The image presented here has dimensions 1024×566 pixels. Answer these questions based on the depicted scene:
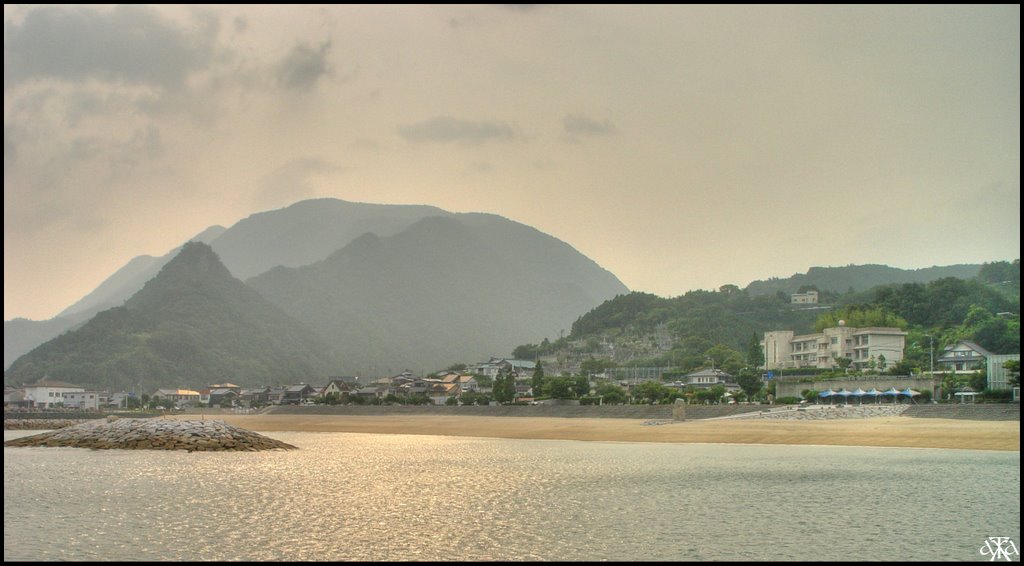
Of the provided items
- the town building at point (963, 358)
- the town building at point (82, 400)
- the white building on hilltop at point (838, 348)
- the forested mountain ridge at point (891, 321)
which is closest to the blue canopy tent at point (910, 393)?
the town building at point (963, 358)

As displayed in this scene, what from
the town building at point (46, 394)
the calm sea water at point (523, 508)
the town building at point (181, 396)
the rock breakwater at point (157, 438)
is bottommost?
the town building at point (181, 396)

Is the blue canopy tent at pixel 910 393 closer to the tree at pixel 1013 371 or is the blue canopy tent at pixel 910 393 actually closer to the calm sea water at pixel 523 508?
the tree at pixel 1013 371

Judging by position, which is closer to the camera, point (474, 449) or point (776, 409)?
point (474, 449)

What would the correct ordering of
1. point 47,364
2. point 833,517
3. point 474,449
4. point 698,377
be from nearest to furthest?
point 833,517
point 474,449
point 698,377
point 47,364

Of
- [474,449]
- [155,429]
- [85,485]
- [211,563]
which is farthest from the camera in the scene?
[155,429]

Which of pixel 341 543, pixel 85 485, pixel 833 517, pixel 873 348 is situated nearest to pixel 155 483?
pixel 85 485

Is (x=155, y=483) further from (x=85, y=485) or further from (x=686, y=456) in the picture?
(x=686, y=456)
